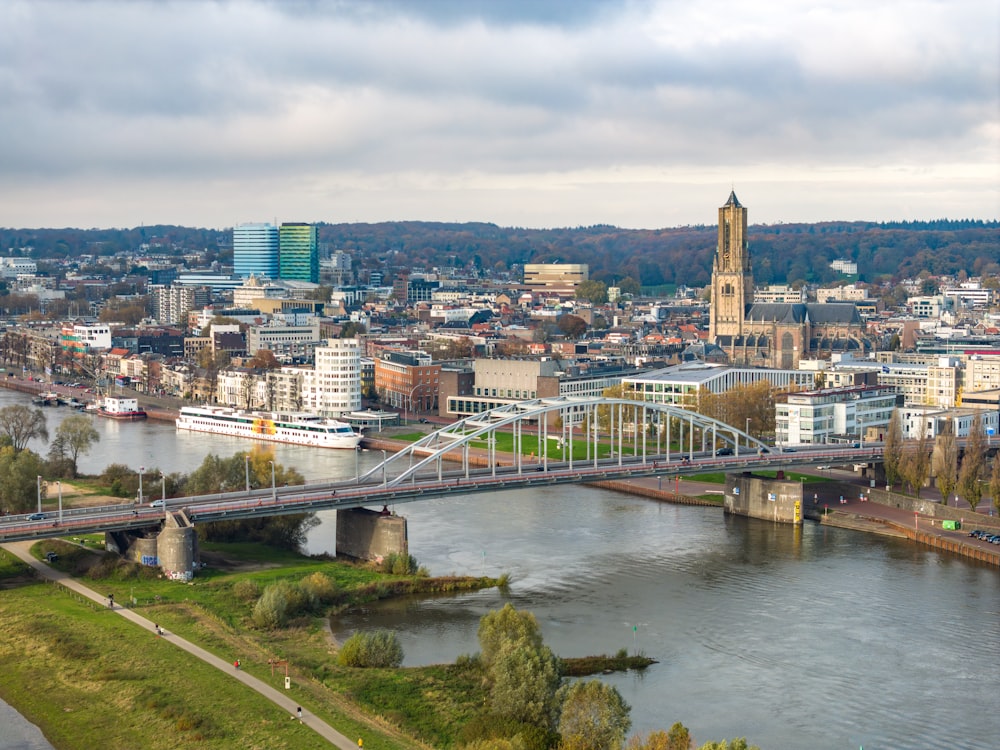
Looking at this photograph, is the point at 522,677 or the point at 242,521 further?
the point at 242,521

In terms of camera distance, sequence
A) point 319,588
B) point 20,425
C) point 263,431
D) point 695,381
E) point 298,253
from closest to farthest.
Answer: point 319,588 → point 20,425 → point 695,381 → point 263,431 → point 298,253

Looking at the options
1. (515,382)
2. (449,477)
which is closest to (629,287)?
(515,382)

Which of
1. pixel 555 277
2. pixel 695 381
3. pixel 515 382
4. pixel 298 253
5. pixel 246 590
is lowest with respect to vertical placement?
pixel 246 590

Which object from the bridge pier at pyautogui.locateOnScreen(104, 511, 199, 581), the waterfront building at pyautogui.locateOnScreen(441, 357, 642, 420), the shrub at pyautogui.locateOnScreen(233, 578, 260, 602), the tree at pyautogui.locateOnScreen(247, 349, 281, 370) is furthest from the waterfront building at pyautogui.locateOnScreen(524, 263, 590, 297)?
the shrub at pyautogui.locateOnScreen(233, 578, 260, 602)

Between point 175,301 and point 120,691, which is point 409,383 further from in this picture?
point 175,301

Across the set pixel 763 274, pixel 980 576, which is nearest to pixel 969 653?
pixel 980 576

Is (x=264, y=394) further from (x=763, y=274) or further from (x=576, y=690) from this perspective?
(x=763, y=274)
